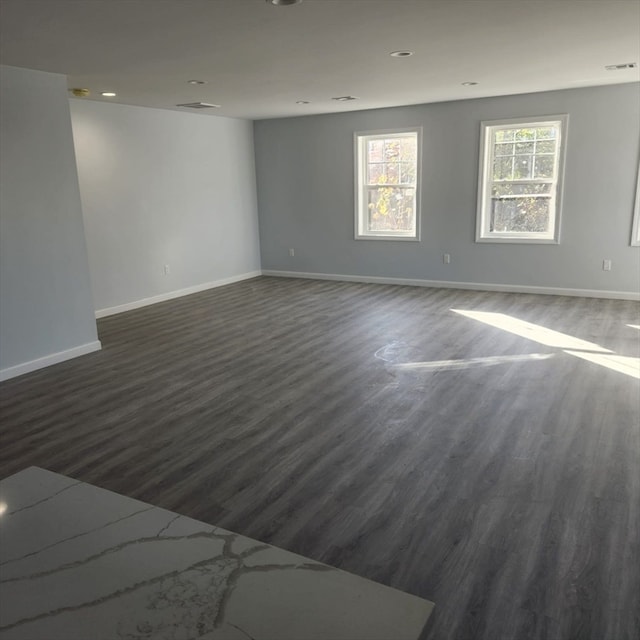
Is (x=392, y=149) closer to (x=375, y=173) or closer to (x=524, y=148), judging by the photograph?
(x=375, y=173)

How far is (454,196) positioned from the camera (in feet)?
23.7

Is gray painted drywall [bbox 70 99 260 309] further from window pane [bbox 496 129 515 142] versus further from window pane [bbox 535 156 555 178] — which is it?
window pane [bbox 535 156 555 178]

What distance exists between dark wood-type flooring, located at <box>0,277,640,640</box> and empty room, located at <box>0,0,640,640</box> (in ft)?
0.06

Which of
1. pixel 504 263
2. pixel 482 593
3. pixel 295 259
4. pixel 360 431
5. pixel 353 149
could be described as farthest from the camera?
pixel 295 259

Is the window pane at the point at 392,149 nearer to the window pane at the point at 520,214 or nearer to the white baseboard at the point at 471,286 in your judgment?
the window pane at the point at 520,214

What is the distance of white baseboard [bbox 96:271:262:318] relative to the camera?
6.50 m

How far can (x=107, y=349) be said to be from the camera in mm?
5098

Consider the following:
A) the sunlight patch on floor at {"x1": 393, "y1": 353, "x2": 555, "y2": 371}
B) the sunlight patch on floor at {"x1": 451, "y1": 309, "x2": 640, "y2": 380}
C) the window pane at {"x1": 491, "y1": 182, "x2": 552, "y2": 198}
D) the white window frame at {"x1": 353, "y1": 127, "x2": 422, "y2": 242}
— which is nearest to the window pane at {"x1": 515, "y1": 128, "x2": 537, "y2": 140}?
the window pane at {"x1": 491, "y1": 182, "x2": 552, "y2": 198}

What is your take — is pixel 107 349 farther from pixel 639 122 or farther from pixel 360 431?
pixel 639 122

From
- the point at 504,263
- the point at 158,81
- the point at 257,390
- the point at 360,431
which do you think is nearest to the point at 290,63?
the point at 158,81

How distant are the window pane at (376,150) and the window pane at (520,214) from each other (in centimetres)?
174

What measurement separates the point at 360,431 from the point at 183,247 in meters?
5.00

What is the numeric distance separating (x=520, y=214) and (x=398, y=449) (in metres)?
4.95

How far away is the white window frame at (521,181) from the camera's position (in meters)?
6.46
